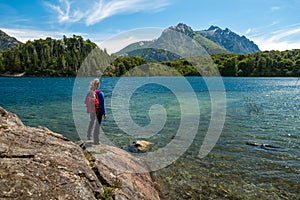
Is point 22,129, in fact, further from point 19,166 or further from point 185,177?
point 185,177

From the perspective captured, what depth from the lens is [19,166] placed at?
565 centimetres

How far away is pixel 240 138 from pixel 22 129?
Result: 16878 millimetres

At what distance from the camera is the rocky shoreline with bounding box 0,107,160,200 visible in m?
5.29

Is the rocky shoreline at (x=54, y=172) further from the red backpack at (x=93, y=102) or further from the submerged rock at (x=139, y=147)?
the submerged rock at (x=139, y=147)

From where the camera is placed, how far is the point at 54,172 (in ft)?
19.5

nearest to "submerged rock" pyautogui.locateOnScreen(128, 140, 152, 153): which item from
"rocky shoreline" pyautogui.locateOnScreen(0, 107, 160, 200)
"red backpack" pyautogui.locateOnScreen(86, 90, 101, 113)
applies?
"red backpack" pyautogui.locateOnScreen(86, 90, 101, 113)

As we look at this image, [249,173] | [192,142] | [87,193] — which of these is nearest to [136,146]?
[192,142]

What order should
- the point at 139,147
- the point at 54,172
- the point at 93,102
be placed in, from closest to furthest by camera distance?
the point at 54,172 < the point at 93,102 < the point at 139,147

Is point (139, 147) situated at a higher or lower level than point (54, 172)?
lower

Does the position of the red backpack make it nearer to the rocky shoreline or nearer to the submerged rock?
the rocky shoreline

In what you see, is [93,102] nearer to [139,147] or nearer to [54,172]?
[54,172]

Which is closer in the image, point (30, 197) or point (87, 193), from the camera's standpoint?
point (30, 197)

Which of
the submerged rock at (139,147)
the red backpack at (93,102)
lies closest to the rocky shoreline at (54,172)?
the red backpack at (93,102)

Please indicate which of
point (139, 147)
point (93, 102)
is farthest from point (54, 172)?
point (139, 147)
